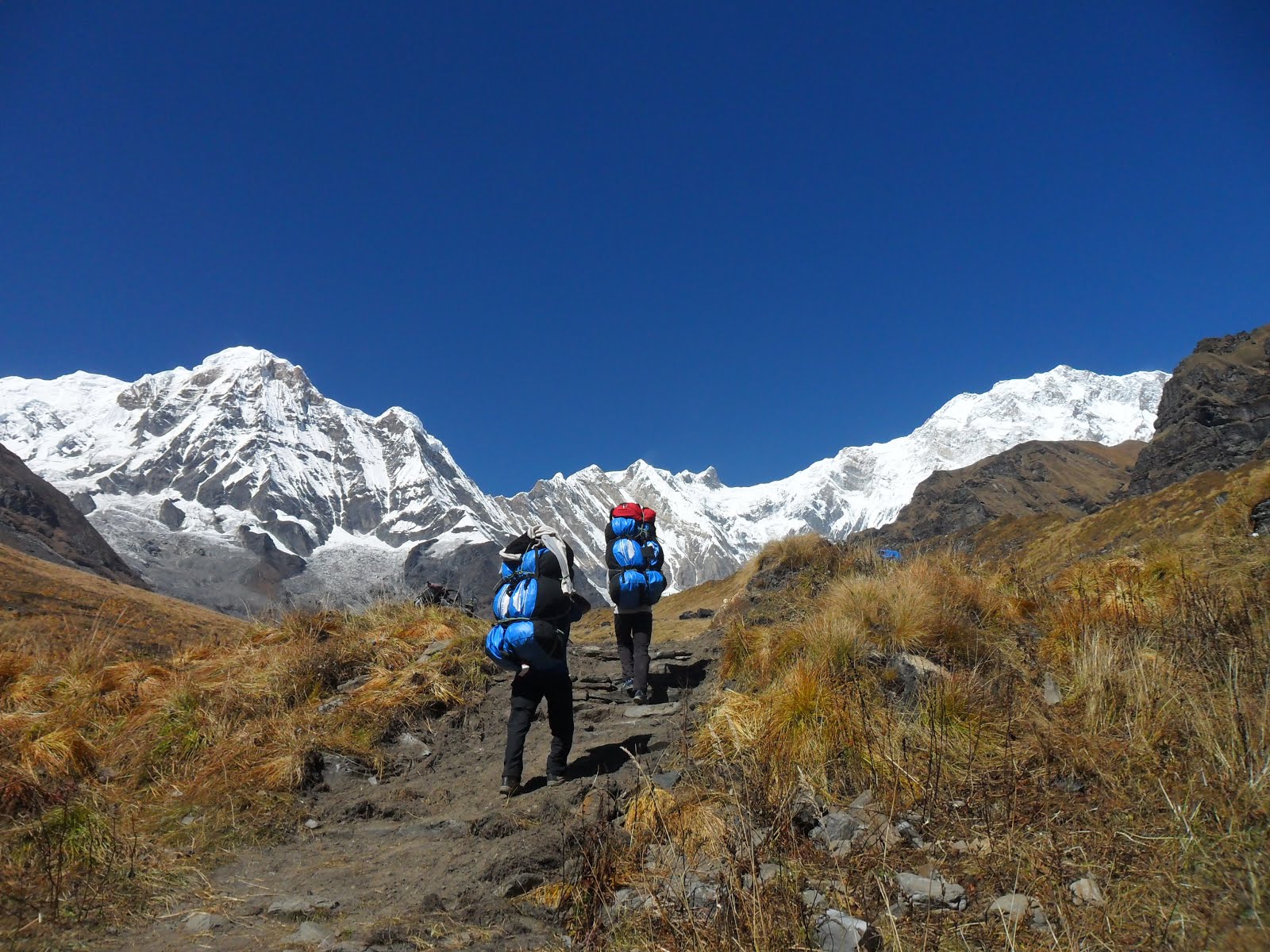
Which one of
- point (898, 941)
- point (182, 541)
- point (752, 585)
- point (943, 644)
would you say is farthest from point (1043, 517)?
point (182, 541)

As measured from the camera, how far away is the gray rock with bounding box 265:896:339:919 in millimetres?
3510

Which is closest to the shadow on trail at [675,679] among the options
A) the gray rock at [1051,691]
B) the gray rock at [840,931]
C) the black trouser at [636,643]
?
the black trouser at [636,643]

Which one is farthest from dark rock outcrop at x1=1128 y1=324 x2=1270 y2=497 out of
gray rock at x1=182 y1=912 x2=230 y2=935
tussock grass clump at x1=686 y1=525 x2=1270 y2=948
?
gray rock at x1=182 y1=912 x2=230 y2=935

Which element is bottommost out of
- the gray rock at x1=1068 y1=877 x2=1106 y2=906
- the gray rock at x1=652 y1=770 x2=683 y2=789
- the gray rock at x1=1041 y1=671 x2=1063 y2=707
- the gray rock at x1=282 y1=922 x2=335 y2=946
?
the gray rock at x1=282 y1=922 x2=335 y2=946

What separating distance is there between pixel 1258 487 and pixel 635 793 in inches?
292

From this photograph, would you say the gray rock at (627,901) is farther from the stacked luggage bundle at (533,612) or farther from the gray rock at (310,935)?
the stacked luggage bundle at (533,612)

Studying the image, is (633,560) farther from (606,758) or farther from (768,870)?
(768,870)

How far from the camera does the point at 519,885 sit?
3.54m

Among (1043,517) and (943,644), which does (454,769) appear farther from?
(1043,517)

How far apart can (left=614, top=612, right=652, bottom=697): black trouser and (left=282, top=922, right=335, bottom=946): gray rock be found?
4517 mm

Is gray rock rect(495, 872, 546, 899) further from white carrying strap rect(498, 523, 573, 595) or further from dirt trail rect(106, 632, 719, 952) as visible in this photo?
white carrying strap rect(498, 523, 573, 595)

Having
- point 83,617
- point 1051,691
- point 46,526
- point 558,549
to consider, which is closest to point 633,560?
point 558,549

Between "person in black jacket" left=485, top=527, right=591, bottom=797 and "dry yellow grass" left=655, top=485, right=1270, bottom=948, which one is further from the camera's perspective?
"person in black jacket" left=485, top=527, right=591, bottom=797

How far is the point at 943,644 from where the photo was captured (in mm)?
5531
